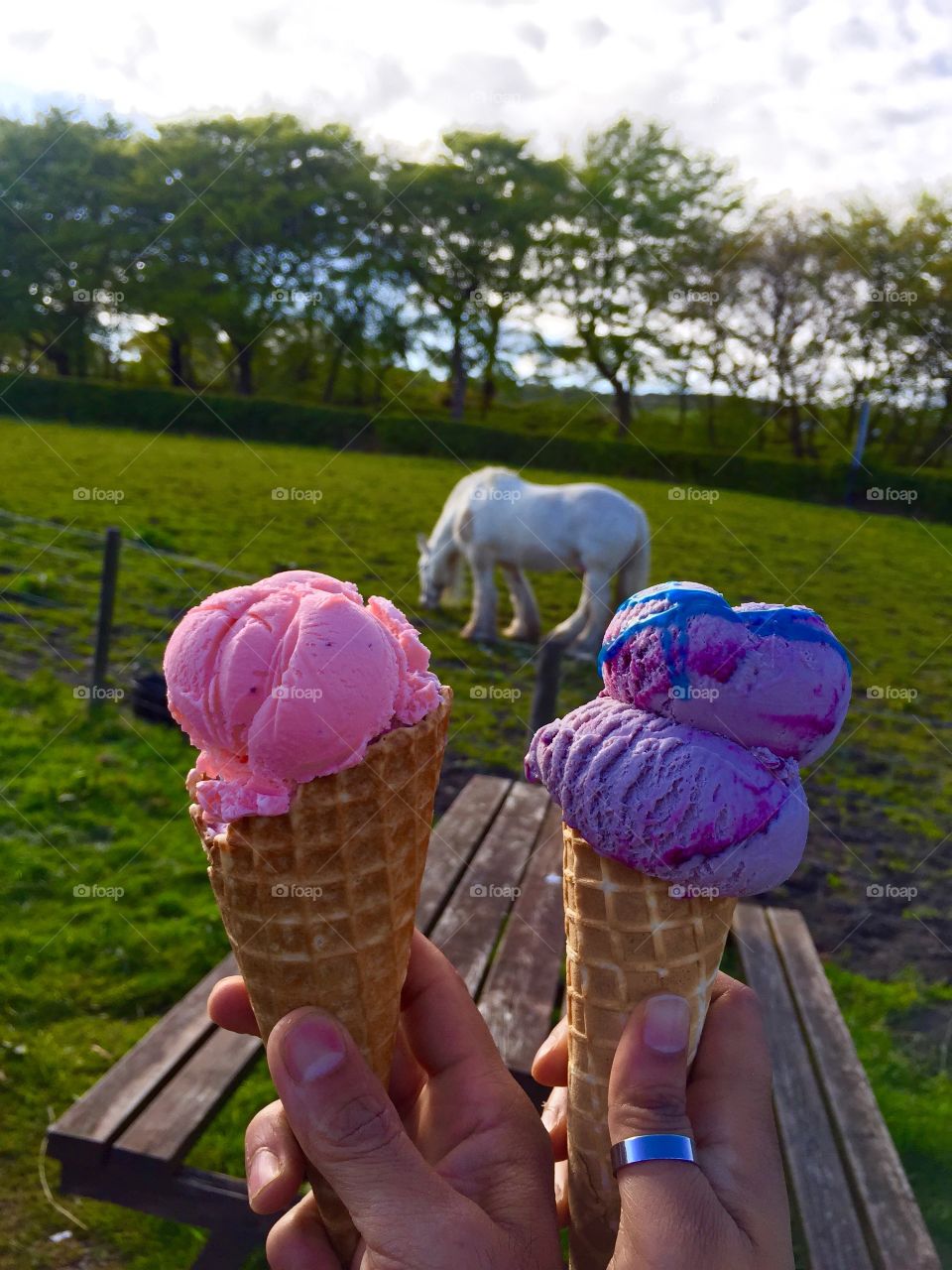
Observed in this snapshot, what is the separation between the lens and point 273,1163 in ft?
6.13

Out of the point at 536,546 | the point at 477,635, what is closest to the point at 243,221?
the point at 536,546

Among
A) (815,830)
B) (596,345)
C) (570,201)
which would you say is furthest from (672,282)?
(815,830)

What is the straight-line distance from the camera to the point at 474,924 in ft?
10.5

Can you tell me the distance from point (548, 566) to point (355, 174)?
28162 millimetres

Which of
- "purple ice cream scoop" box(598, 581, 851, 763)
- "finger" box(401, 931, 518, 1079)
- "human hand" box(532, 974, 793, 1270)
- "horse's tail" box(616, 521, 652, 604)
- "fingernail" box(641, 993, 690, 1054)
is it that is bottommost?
"finger" box(401, 931, 518, 1079)

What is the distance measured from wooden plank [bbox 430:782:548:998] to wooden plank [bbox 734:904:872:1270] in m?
0.98

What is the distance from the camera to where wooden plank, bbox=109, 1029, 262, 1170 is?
2197mm

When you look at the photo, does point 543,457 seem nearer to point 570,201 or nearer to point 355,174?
point 570,201

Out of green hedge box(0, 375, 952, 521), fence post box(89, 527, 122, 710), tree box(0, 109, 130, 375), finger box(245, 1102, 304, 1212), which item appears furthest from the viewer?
tree box(0, 109, 130, 375)

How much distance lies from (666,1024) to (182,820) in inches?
167

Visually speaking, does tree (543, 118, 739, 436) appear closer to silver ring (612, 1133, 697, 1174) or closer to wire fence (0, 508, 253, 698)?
wire fence (0, 508, 253, 698)

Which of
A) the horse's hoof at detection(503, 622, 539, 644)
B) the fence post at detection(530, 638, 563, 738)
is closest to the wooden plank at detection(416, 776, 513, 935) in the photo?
the fence post at detection(530, 638, 563, 738)

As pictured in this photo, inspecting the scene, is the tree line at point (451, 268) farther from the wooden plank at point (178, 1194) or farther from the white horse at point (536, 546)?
the wooden plank at point (178, 1194)

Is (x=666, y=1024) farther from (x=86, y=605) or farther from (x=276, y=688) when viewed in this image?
(x=86, y=605)
